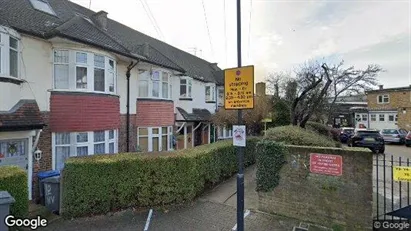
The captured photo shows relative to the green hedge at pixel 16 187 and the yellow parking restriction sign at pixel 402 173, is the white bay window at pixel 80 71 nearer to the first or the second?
the green hedge at pixel 16 187

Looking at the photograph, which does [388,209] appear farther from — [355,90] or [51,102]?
[355,90]

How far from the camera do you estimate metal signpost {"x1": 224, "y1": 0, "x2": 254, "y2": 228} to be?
5391mm

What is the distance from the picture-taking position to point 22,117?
26.7 ft

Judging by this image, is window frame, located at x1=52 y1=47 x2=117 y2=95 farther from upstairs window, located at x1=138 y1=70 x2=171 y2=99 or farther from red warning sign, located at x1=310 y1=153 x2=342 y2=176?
red warning sign, located at x1=310 y1=153 x2=342 y2=176

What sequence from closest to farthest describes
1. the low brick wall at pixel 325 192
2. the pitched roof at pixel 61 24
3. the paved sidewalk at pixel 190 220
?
the low brick wall at pixel 325 192 → the paved sidewalk at pixel 190 220 → the pitched roof at pixel 61 24

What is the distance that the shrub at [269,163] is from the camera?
7043 mm

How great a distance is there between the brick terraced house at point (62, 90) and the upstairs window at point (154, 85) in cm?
7

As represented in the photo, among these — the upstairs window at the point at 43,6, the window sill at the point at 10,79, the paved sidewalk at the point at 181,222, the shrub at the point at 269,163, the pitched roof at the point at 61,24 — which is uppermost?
the upstairs window at the point at 43,6

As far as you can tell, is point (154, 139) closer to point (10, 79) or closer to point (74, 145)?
point (74, 145)

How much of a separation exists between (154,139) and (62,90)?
5.91 metres

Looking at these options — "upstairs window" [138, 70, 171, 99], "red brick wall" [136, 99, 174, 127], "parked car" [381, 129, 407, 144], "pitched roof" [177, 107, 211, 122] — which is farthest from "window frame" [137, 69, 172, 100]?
"parked car" [381, 129, 407, 144]

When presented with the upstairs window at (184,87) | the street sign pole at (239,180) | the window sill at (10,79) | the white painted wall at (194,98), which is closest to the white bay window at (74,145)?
the window sill at (10,79)

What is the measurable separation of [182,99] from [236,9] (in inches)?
533

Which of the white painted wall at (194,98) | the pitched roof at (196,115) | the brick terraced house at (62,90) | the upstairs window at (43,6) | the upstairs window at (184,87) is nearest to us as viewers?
the brick terraced house at (62,90)
